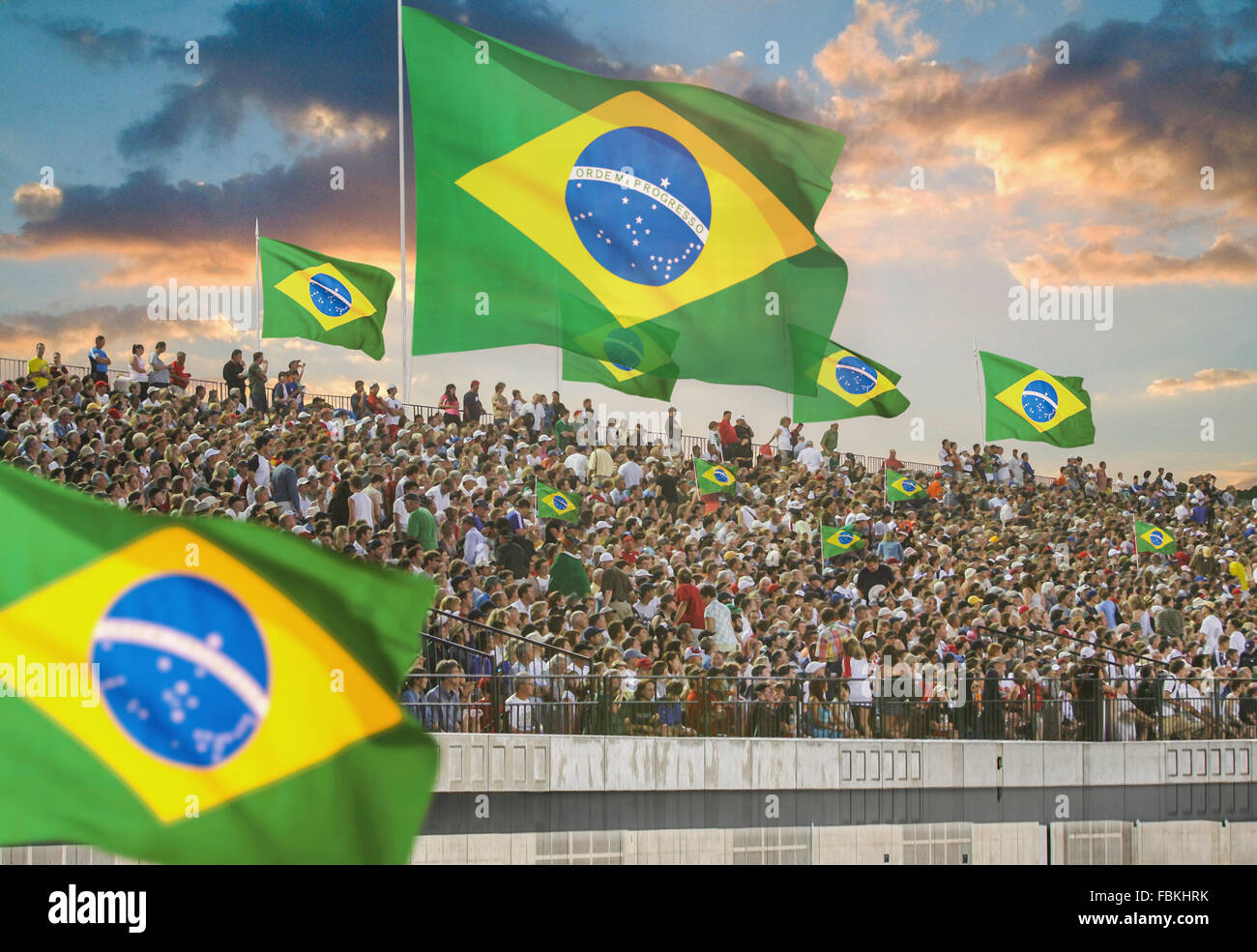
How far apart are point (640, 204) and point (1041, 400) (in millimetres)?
11809

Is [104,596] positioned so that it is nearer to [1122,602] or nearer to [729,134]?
[729,134]

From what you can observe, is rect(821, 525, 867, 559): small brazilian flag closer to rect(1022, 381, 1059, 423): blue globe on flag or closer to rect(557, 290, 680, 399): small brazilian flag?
rect(1022, 381, 1059, 423): blue globe on flag

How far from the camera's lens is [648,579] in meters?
18.8

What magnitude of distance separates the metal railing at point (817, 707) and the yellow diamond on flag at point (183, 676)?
765 cm

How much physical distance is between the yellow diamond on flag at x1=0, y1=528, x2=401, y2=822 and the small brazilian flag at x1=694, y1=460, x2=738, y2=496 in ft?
56.7

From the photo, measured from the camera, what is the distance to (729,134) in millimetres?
19750

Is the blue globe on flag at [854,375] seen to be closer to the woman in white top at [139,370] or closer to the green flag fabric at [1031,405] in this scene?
the green flag fabric at [1031,405]

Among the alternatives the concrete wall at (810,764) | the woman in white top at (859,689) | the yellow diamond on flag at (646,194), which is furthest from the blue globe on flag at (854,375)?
the woman in white top at (859,689)

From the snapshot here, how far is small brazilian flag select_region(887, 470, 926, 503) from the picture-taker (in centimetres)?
2898

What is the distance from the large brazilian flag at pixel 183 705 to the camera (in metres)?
7.25

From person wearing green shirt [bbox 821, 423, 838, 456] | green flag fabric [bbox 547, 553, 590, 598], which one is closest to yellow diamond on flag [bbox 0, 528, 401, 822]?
green flag fabric [bbox 547, 553, 590, 598]

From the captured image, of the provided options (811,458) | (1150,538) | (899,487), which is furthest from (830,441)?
(1150,538)

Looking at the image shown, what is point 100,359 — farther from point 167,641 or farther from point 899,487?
point 167,641

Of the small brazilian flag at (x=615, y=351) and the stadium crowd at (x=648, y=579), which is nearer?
the stadium crowd at (x=648, y=579)
